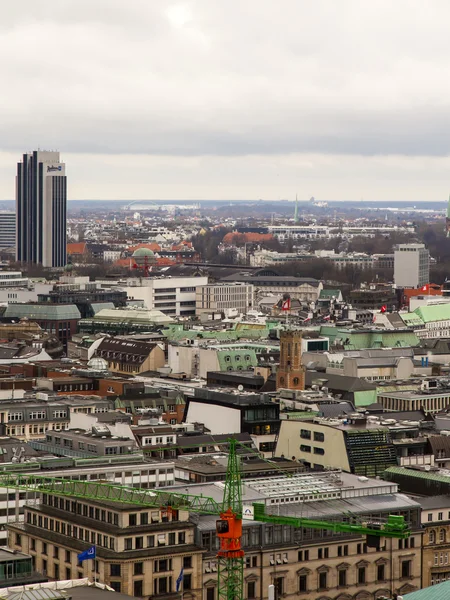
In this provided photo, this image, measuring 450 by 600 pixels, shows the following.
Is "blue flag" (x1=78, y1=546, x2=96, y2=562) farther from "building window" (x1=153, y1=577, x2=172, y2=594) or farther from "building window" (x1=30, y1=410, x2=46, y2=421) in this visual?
"building window" (x1=30, y1=410, x2=46, y2=421)

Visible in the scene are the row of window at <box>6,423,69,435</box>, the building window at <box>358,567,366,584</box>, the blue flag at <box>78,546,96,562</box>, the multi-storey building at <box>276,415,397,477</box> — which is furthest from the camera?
the row of window at <box>6,423,69,435</box>

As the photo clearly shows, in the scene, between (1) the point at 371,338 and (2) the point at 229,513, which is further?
(1) the point at 371,338

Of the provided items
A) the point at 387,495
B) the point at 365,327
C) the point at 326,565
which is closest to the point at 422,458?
the point at 387,495

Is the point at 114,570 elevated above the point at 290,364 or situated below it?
below

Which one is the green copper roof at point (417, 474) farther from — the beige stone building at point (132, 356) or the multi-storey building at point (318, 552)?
the beige stone building at point (132, 356)

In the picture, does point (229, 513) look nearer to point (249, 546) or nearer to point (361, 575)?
point (249, 546)

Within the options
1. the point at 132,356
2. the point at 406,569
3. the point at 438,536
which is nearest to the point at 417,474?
the point at 438,536

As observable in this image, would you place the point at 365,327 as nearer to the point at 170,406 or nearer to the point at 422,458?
the point at 170,406

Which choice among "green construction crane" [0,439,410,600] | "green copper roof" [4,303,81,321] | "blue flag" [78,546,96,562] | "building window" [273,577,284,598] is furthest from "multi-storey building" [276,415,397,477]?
"green copper roof" [4,303,81,321]

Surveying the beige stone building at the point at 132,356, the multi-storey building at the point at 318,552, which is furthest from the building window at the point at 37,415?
the beige stone building at the point at 132,356

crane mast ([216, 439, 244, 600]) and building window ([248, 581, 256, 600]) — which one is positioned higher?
crane mast ([216, 439, 244, 600])
